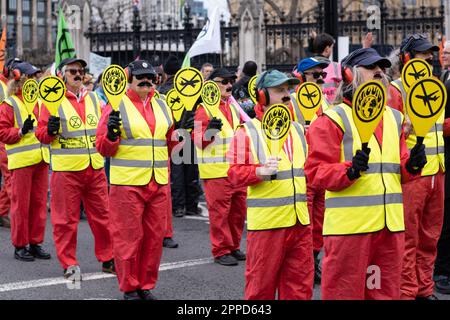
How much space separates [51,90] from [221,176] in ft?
6.49

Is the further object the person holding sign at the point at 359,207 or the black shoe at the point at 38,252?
the black shoe at the point at 38,252

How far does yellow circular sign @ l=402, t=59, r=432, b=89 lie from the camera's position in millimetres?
5938

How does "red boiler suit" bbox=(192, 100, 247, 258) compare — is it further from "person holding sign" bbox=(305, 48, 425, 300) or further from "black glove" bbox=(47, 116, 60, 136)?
"person holding sign" bbox=(305, 48, 425, 300)

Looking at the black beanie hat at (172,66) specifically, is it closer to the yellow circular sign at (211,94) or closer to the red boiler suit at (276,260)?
the yellow circular sign at (211,94)

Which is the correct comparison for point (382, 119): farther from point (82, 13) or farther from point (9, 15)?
point (9, 15)

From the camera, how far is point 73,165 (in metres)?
7.39

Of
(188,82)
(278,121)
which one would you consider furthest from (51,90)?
(278,121)

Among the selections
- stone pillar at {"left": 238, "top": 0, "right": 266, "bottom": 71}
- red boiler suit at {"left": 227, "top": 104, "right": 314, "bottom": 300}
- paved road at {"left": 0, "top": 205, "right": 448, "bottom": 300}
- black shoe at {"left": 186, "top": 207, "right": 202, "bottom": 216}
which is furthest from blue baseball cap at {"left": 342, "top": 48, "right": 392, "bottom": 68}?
stone pillar at {"left": 238, "top": 0, "right": 266, "bottom": 71}

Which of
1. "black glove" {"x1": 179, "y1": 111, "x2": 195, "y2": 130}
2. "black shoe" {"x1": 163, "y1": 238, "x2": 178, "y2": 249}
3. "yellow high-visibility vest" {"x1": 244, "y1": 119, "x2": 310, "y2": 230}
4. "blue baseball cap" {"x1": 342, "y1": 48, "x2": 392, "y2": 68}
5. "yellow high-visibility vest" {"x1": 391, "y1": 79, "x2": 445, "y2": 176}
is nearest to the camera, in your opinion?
"blue baseball cap" {"x1": 342, "y1": 48, "x2": 392, "y2": 68}

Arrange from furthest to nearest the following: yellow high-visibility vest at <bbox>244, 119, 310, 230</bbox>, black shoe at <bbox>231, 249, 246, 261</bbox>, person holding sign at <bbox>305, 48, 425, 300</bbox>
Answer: black shoe at <bbox>231, 249, 246, 261</bbox>, yellow high-visibility vest at <bbox>244, 119, 310, 230</bbox>, person holding sign at <bbox>305, 48, 425, 300</bbox>

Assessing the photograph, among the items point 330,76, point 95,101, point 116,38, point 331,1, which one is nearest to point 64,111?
point 95,101

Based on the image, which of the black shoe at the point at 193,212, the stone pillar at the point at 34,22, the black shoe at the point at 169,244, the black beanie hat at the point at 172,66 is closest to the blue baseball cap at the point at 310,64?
the black shoe at the point at 169,244

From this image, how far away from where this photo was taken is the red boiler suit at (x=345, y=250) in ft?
15.0

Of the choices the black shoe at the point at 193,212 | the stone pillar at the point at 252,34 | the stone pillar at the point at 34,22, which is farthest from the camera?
the stone pillar at the point at 34,22
